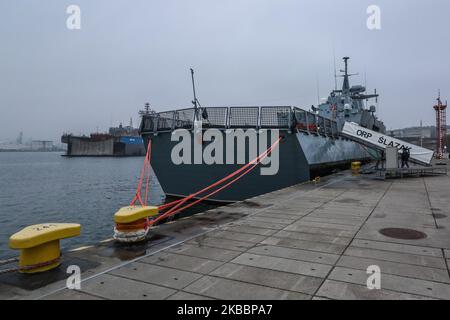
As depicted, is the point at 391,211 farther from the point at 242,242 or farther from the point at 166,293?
the point at 166,293

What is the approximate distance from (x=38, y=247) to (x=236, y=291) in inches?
105

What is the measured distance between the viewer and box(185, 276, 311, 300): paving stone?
11.4ft

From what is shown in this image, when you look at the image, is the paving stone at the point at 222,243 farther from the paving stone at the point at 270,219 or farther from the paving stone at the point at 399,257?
the paving stone at the point at 270,219

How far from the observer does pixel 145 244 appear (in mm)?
5535

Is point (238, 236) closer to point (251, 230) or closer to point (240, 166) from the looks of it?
point (251, 230)

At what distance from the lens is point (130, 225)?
5.61 metres

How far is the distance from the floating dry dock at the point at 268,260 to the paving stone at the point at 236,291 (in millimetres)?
11

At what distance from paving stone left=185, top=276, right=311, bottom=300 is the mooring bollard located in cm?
200

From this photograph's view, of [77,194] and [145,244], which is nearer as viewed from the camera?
[145,244]

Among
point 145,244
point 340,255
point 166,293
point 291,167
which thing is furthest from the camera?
point 291,167

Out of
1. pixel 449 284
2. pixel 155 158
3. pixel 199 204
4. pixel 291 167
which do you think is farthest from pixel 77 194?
pixel 449 284

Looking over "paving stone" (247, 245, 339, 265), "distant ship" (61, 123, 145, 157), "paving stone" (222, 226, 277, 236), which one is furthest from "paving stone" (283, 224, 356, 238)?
"distant ship" (61, 123, 145, 157)

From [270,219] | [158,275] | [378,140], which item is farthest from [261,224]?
[378,140]

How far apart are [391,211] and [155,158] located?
10.9 m
